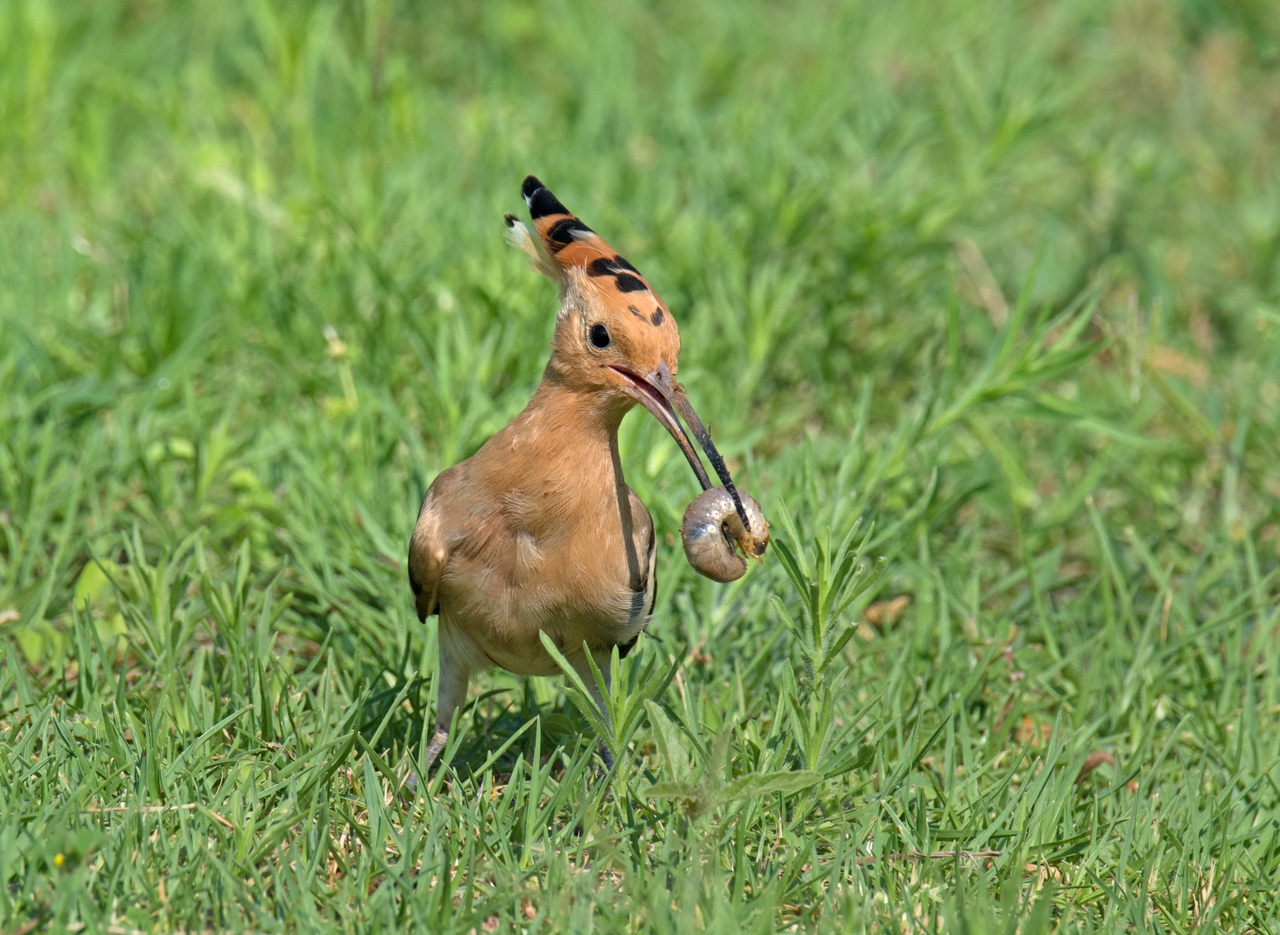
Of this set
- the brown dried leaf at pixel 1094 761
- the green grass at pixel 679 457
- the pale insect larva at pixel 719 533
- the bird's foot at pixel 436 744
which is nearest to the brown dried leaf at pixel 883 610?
the green grass at pixel 679 457

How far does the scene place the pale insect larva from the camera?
118 inches

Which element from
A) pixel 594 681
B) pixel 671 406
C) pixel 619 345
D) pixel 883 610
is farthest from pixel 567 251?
pixel 883 610

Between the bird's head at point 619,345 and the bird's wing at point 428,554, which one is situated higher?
the bird's head at point 619,345

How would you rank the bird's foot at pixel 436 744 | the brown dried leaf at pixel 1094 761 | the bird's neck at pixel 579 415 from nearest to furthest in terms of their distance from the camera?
the bird's neck at pixel 579 415
the bird's foot at pixel 436 744
the brown dried leaf at pixel 1094 761

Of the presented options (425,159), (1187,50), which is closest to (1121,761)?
(425,159)

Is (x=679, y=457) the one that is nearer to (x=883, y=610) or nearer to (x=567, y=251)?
(x=883, y=610)

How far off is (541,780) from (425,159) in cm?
357

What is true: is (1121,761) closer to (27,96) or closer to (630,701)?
(630,701)

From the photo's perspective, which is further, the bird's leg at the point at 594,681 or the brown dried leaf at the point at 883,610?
the brown dried leaf at the point at 883,610

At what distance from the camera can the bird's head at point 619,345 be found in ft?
10.1

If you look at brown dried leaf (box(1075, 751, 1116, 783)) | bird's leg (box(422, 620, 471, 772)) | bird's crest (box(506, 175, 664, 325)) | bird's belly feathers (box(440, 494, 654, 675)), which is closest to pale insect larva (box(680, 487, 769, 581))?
bird's belly feathers (box(440, 494, 654, 675))

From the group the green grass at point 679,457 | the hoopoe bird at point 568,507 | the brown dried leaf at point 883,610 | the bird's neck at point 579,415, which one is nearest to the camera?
the green grass at point 679,457

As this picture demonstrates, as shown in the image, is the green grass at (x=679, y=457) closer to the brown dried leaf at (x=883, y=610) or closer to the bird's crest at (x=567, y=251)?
the brown dried leaf at (x=883, y=610)

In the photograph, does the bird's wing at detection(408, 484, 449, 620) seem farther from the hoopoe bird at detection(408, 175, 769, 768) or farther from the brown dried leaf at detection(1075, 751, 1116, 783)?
the brown dried leaf at detection(1075, 751, 1116, 783)
